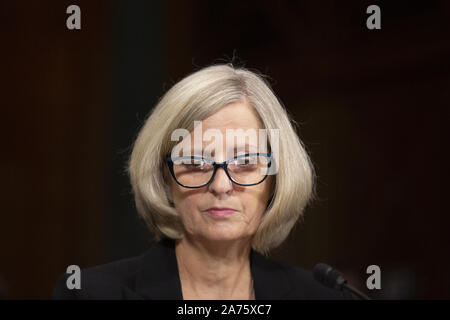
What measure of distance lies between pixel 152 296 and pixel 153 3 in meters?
0.97

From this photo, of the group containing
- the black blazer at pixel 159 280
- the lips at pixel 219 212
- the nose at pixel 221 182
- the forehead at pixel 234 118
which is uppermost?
the forehead at pixel 234 118

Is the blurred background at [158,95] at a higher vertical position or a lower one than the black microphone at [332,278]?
higher

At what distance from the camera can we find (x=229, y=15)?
5.49ft

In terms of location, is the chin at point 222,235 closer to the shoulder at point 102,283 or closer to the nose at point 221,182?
the nose at point 221,182

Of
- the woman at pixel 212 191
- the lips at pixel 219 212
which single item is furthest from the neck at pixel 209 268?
the lips at pixel 219 212

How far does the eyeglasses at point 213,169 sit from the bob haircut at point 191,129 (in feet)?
0.21

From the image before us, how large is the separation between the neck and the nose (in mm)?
189

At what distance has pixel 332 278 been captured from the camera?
49.4 inches

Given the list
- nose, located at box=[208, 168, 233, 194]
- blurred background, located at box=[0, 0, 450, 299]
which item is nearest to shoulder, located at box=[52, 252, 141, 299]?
blurred background, located at box=[0, 0, 450, 299]

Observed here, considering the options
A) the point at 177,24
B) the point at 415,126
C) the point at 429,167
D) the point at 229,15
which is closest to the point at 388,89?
the point at 415,126

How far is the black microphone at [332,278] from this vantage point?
1.24m

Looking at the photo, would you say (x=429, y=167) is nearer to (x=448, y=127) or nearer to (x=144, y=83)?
(x=448, y=127)

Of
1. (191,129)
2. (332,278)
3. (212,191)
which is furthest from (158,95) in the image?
(332,278)

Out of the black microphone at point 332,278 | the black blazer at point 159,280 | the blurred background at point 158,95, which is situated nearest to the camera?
the black microphone at point 332,278
